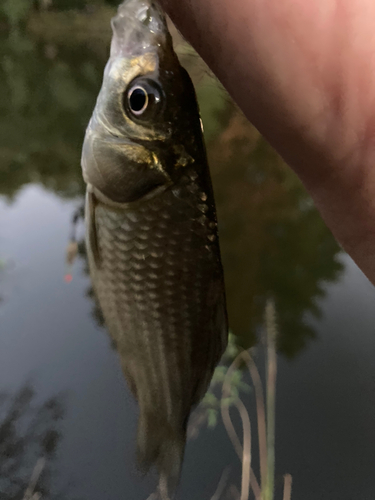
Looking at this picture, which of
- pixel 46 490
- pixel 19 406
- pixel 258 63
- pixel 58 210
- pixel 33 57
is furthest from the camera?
pixel 33 57

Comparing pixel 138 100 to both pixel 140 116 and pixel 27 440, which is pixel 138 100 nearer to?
pixel 140 116

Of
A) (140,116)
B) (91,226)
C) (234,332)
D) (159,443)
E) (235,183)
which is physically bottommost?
(159,443)

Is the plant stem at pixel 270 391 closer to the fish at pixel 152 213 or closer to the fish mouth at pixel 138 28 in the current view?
the fish at pixel 152 213

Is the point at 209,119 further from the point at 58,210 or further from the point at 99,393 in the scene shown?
the point at 99,393

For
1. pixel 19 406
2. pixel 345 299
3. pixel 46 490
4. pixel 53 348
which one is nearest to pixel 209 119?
pixel 345 299

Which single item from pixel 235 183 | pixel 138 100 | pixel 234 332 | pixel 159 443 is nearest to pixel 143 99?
pixel 138 100

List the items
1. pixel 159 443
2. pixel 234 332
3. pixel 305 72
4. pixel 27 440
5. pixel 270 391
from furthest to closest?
pixel 234 332 < pixel 270 391 < pixel 27 440 < pixel 159 443 < pixel 305 72

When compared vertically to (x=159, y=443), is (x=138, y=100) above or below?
above
